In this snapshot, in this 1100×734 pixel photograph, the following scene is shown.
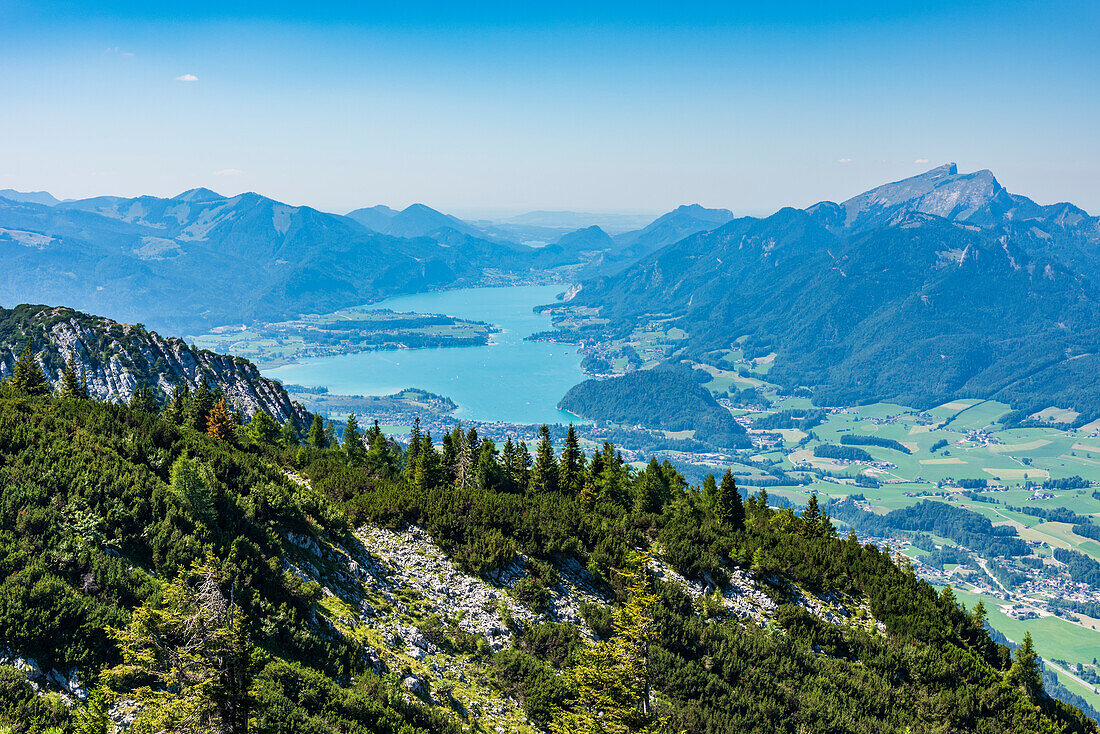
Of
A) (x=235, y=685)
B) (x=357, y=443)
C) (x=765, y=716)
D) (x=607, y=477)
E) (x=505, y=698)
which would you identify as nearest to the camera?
(x=235, y=685)

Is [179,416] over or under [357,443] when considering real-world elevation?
over

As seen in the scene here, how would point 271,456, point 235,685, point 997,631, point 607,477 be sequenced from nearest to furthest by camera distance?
point 235,685
point 271,456
point 607,477
point 997,631

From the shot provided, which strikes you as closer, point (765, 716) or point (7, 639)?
point (7, 639)

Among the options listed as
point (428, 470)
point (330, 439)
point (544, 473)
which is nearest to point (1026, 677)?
point (544, 473)

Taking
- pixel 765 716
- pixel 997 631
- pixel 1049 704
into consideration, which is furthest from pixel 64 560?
pixel 997 631

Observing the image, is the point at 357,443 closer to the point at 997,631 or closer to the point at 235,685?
the point at 235,685

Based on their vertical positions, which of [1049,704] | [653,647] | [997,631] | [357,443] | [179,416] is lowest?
[997,631]

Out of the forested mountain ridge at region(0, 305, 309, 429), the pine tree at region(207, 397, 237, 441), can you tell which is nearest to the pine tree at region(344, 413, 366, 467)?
the pine tree at region(207, 397, 237, 441)

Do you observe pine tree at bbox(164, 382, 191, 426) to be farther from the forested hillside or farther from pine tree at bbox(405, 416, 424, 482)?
pine tree at bbox(405, 416, 424, 482)
